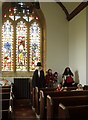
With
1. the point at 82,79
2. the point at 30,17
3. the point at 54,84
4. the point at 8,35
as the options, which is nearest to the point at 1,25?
the point at 8,35

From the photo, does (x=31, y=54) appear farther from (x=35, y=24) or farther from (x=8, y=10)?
(x=8, y=10)

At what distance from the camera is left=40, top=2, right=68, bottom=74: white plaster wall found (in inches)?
392

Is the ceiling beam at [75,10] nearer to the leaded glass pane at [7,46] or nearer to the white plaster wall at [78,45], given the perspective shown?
the white plaster wall at [78,45]

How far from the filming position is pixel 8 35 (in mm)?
10039

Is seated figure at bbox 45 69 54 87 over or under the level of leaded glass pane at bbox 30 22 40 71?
under

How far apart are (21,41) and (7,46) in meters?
0.58

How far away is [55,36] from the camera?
32.8 ft

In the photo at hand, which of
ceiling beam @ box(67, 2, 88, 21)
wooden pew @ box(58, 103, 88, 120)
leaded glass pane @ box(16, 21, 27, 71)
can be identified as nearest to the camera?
wooden pew @ box(58, 103, 88, 120)

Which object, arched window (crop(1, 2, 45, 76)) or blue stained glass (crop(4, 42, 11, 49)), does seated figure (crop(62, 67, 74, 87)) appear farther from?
blue stained glass (crop(4, 42, 11, 49))

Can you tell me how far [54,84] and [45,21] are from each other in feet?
8.08

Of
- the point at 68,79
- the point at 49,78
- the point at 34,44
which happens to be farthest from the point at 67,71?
the point at 34,44

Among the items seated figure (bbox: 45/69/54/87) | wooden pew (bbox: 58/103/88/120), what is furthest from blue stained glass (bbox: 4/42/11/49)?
wooden pew (bbox: 58/103/88/120)

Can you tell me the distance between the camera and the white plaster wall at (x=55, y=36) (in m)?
9.97

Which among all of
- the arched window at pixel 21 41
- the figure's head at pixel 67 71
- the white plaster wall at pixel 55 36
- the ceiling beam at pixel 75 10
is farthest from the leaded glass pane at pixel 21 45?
the figure's head at pixel 67 71
